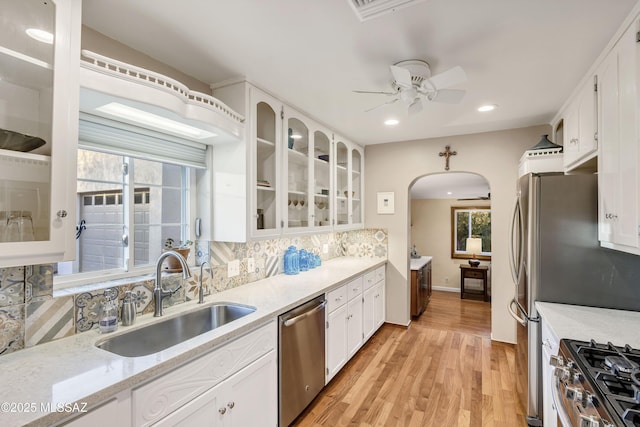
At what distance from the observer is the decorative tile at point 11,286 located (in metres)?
1.26

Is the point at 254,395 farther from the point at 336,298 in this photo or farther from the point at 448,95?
the point at 448,95

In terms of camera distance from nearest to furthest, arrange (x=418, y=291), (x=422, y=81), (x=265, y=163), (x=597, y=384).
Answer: (x=597, y=384), (x=422, y=81), (x=265, y=163), (x=418, y=291)

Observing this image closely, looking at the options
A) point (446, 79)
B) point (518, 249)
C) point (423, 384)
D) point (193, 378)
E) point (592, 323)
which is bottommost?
point (423, 384)

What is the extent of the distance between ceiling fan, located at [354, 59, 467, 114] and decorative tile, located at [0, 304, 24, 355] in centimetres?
211

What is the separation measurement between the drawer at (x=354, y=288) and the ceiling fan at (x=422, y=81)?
167 centimetres

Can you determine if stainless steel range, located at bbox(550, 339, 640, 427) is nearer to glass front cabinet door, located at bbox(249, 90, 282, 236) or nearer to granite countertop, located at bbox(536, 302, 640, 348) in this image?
granite countertop, located at bbox(536, 302, 640, 348)

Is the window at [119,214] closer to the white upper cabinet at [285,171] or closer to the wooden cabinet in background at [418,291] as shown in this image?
the white upper cabinet at [285,171]

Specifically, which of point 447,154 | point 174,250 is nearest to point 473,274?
point 447,154

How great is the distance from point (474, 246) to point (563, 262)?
4.69 m

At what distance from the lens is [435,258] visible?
22.7ft

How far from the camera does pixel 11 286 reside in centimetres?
128

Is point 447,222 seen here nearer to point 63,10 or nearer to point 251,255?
point 251,255

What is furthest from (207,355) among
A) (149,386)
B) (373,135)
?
(373,135)

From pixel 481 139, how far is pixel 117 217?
11.8 feet
